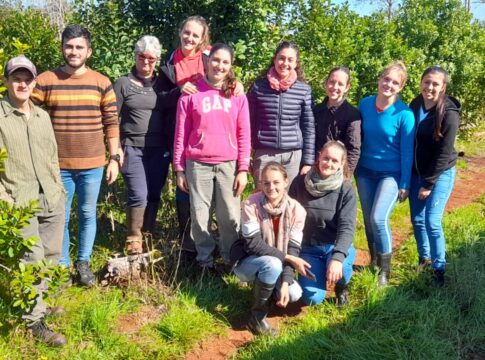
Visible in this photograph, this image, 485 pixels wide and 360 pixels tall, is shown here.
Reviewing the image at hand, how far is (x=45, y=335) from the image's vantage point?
3.19 meters

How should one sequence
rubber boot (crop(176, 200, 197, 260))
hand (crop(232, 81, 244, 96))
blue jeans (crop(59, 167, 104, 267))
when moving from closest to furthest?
blue jeans (crop(59, 167, 104, 267)) < hand (crop(232, 81, 244, 96)) < rubber boot (crop(176, 200, 197, 260))

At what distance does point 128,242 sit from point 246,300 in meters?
1.24

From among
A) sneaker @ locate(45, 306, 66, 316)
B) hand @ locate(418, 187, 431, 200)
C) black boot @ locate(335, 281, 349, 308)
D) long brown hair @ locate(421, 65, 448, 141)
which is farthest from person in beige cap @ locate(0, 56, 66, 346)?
long brown hair @ locate(421, 65, 448, 141)

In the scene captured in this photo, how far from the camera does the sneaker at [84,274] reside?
3.95 metres

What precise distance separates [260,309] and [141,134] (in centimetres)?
174

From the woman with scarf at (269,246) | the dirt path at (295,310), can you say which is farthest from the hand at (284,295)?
the dirt path at (295,310)

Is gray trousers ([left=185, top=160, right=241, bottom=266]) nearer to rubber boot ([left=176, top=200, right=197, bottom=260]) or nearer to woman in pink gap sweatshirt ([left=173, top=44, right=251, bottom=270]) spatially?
woman in pink gap sweatshirt ([left=173, top=44, right=251, bottom=270])

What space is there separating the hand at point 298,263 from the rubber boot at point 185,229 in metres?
1.07

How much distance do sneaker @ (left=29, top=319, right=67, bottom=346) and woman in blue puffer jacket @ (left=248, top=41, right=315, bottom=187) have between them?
2027 mm

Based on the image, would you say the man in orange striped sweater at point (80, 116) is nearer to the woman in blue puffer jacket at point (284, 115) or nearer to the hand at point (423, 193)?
the woman in blue puffer jacket at point (284, 115)

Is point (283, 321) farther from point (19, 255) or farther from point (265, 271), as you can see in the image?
point (19, 255)

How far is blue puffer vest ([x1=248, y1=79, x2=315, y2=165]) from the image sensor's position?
4.00 meters

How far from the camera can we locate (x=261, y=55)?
496 cm

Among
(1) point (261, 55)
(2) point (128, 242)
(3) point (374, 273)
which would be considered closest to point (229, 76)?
(1) point (261, 55)
